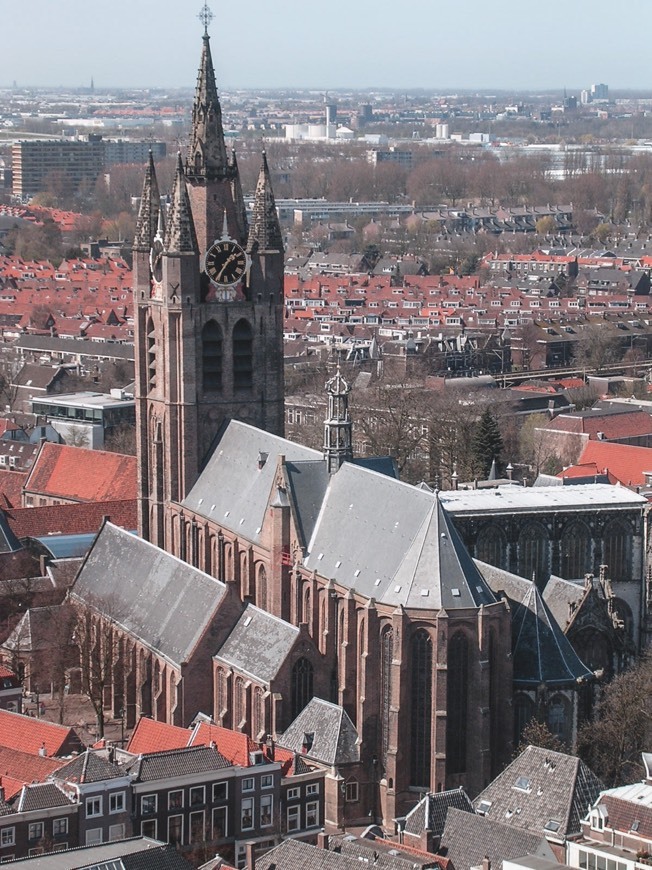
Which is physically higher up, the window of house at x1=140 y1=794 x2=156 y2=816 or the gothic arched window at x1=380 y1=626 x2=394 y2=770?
the gothic arched window at x1=380 y1=626 x2=394 y2=770

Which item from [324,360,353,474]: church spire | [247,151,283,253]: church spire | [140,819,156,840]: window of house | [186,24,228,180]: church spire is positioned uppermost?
[186,24,228,180]: church spire

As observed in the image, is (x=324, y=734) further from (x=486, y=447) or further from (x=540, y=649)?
(x=486, y=447)

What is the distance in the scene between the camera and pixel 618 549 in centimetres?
9606

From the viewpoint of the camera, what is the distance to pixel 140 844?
218 feet

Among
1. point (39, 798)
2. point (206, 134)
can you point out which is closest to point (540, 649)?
point (39, 798)

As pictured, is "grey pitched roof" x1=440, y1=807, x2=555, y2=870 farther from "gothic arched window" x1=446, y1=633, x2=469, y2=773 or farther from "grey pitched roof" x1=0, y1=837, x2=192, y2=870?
"grey pitched roof" x1=0, y1=837, x2=192, y2=870

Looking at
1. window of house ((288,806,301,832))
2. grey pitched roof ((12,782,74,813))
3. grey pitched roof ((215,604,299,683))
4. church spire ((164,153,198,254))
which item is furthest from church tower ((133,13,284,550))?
grey pitched roof ((12,782,74,813))

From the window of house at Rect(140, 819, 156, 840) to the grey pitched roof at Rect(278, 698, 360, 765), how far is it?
25.3 ft

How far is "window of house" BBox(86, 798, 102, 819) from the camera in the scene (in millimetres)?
69688

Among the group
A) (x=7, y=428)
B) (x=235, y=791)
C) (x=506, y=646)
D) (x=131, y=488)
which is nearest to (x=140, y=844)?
Result: (x=235, y=791)

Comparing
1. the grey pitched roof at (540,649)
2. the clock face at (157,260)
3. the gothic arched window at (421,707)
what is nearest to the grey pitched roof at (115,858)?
the gothic arched window at (421,707)

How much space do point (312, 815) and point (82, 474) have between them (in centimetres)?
4443

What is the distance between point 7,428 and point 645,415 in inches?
1586

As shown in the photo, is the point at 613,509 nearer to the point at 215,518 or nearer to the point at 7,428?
the point at 215,518
